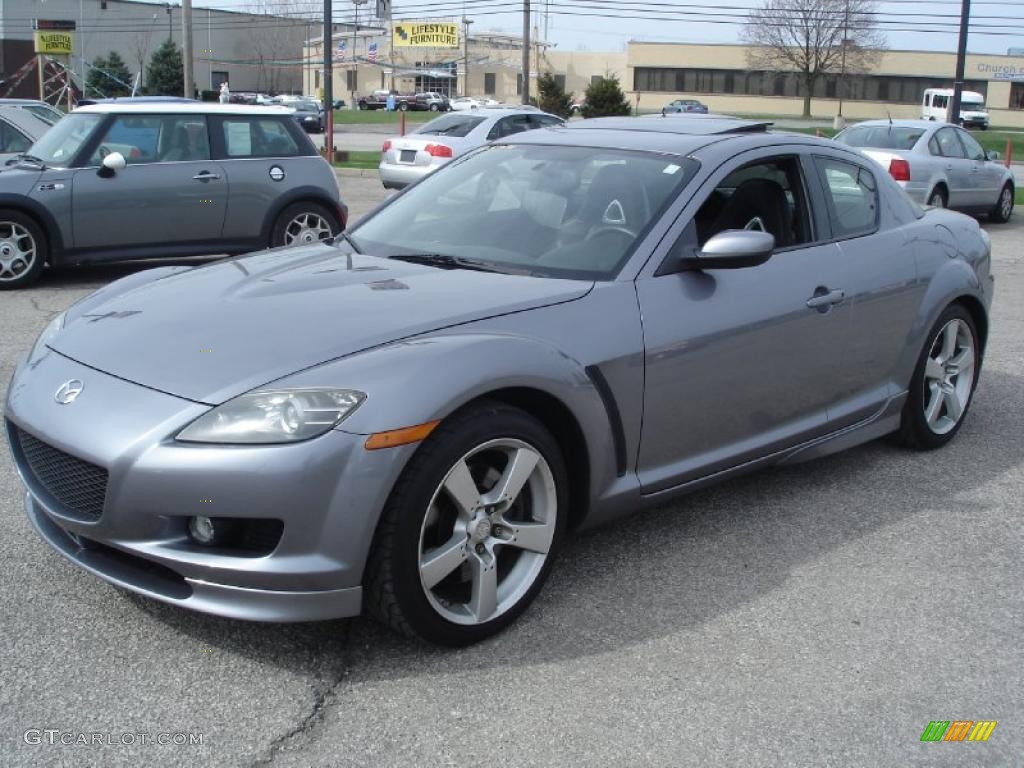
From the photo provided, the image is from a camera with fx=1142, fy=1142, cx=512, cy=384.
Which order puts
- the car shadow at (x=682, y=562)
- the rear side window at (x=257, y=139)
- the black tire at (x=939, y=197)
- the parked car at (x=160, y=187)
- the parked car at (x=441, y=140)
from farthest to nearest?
the parked car at (x=441, y=140) < the black tire at (x=939, y=197) < the rear side window at (x=257, y=139) < the parked car at (x=160, y=187) < the car shadow at (x=682, y=562)

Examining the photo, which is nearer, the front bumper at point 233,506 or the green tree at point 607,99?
the front bumper at point 233,506

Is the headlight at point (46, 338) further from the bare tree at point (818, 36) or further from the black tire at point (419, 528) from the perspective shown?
the bare tree at point (818, 36)

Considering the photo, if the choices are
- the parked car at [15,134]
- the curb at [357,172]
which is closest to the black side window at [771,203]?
the parked car at [15,134]

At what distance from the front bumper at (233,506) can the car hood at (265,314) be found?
0.19 meters

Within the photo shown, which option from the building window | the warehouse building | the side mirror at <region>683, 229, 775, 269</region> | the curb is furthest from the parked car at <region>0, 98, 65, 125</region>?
the building window

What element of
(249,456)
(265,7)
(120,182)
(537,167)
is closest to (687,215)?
(537,167)

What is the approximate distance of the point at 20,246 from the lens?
991cm

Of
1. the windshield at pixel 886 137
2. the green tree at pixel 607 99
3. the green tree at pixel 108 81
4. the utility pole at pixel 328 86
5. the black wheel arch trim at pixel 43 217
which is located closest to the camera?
the black wheel arch trim at pixel 43 217

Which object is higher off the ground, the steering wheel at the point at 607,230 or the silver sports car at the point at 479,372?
the steering wheel at the point at 607,230

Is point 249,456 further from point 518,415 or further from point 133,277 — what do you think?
point 133,277

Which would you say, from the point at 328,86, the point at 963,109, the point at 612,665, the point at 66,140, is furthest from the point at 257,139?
the point at 963,109

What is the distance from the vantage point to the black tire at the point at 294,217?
11094 mm

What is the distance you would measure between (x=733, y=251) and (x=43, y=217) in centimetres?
764

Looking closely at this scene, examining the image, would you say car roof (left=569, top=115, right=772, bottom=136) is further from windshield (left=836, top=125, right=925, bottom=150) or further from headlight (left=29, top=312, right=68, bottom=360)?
windshield (left=836, top=125, right=925, bottom=150)
